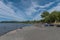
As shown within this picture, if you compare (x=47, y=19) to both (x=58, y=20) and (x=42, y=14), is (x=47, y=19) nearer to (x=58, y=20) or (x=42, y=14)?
(x=58, y=20)

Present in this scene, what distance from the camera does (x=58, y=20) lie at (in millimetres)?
111688

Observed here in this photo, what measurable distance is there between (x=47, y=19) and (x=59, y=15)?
30.9 feet

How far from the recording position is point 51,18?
114250 mm

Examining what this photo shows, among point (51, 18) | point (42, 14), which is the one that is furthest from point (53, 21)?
point (42, 14)

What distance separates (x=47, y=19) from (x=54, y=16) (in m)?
8.20

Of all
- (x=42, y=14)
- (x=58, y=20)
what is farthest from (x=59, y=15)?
(x=42, y=14)

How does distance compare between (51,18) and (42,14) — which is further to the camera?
(42,14)

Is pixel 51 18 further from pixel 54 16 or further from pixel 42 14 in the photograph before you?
pixel 42 14

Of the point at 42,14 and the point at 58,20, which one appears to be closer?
the point at 58,20

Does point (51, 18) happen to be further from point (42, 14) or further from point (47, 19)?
point (42, 14)

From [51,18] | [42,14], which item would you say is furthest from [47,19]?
[42,14]

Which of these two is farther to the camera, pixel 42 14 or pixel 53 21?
pixel 42 14

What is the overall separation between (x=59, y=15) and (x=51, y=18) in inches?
261

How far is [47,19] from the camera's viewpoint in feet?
382
